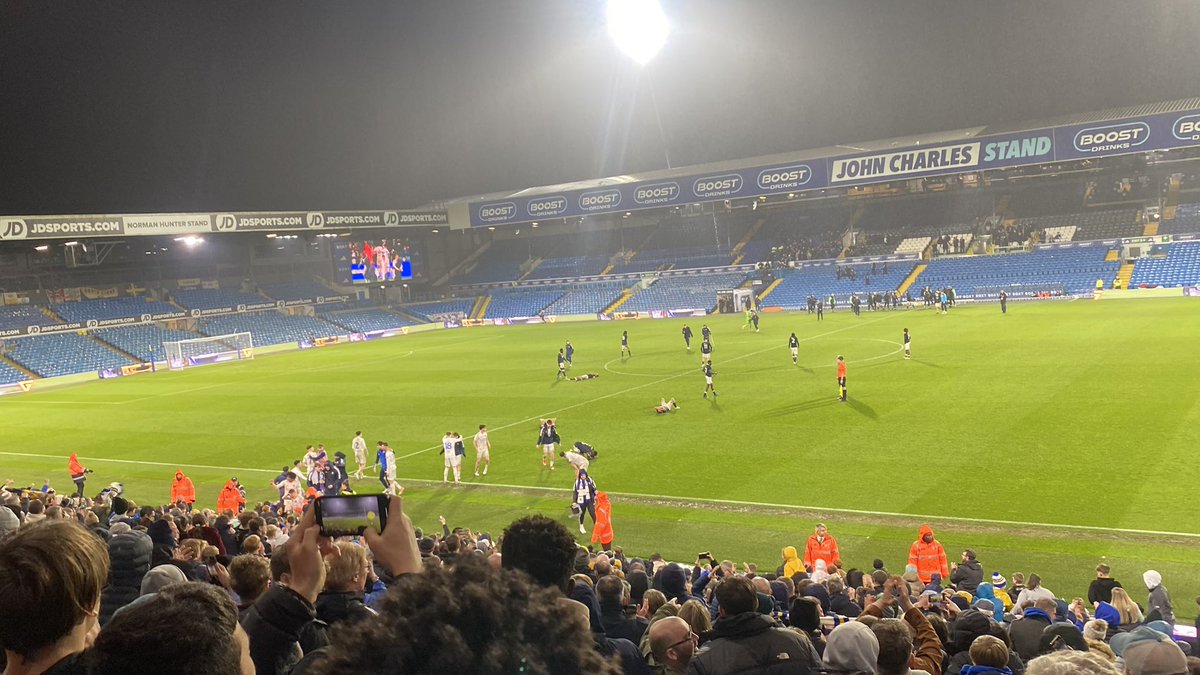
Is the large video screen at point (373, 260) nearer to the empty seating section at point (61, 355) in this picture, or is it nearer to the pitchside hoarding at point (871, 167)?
the pitchside hoarding at point (871, 167)

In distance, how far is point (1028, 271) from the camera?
57031 mm

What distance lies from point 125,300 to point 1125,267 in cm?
7298

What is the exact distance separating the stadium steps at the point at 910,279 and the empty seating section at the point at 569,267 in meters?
30.2

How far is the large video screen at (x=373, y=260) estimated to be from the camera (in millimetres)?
75938

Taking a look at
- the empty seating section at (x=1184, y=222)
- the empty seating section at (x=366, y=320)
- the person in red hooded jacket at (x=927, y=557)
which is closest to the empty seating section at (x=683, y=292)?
the empty seating section at (x=366, y=320)

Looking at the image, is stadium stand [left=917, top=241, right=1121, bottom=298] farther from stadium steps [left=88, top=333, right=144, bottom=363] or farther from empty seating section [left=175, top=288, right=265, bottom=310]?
empty seating section [left=175, top=288, right=265, bottom=310]

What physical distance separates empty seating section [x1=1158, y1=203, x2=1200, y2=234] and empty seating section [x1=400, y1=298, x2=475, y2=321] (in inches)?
2194

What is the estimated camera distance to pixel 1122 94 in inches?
2432

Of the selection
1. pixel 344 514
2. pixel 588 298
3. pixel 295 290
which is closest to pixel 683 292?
pixel 588 298

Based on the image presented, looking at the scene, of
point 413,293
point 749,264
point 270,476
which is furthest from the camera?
point 413,293

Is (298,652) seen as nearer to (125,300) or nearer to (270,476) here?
(270,476)

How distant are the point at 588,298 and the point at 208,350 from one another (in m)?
31.1

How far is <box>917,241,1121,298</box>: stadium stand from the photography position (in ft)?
179

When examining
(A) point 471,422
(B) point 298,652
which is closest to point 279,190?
(A) point 471,422
